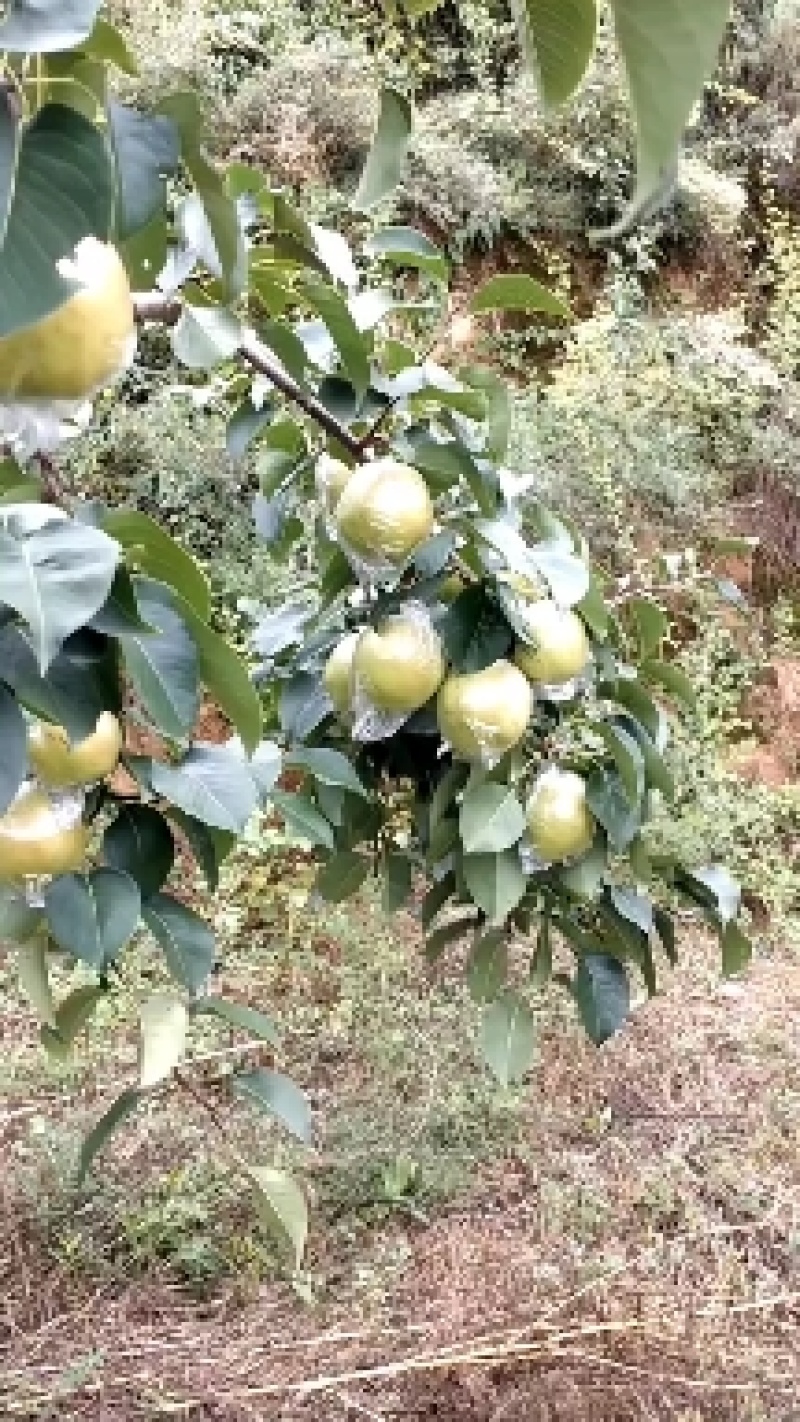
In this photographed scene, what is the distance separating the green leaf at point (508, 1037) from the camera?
3.65 feet

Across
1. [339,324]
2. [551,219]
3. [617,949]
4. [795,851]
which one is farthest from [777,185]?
[339,324]

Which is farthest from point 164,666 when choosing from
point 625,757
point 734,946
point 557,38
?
point 734,946

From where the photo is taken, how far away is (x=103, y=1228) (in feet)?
5.36

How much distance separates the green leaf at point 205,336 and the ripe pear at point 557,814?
0.42m

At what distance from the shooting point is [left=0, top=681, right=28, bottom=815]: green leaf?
0.50m

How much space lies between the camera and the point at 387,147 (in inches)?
17.3

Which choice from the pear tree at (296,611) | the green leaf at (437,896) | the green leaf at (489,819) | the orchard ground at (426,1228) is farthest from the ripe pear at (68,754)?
the orchard ground at (426,1228)

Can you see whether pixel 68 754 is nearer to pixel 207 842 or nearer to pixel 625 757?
pixel 207 842

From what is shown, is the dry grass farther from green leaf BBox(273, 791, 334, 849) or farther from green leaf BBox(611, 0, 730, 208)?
green leaf BBox(611, 0, 730, 208)

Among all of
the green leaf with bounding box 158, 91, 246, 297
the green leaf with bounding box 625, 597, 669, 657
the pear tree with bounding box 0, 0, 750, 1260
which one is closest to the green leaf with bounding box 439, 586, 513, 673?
the pear tree with bounding box 0, 0, 750, 1260

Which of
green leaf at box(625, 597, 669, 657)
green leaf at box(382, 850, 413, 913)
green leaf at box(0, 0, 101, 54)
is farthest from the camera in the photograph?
green leaf at box(382, 850, 413, 913)

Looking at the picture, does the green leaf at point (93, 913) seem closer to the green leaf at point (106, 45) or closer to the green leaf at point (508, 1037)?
the green leaf at point (106, 45)

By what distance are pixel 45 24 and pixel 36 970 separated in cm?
56

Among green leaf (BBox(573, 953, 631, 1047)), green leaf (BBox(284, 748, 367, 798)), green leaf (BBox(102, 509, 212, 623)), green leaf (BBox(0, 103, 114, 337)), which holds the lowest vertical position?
green leaf (BBox(573, 953, 631, 1047))
